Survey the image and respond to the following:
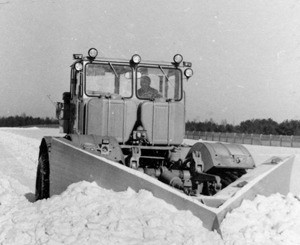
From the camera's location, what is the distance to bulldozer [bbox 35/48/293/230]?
21.2 feet

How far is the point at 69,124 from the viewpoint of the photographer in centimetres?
877

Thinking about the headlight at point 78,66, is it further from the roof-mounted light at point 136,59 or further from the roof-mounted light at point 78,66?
the roof-mounted light at point 136,59

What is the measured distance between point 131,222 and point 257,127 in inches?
2229

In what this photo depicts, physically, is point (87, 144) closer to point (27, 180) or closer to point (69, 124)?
point (69, 124)

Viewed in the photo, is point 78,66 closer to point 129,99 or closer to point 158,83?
point 129,99

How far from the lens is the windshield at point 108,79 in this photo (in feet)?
26.7

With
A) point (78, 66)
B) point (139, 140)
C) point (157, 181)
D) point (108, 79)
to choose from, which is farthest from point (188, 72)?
point (157, 181)

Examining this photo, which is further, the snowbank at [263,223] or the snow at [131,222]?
the snowbank at [263,223]

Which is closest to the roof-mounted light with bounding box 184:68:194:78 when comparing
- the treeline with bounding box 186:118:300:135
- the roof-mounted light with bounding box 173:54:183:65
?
the roof-mounted light with bounding box 173:54:183:65

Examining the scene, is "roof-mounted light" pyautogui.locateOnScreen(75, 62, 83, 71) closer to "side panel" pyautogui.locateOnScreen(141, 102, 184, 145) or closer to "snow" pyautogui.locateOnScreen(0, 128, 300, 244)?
"side panel" pyautogui.locateOnScreen(141, 102, 184, 145)

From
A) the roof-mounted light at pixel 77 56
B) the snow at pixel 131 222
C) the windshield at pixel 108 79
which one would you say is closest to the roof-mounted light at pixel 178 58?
the windshield at pixel 108 79

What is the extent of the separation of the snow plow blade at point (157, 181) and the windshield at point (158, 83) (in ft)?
7.23

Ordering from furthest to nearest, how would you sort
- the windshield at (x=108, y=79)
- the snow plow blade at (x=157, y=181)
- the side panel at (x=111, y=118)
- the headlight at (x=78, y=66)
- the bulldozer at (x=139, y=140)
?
1. the windshield at (x=108, y=79)
2. the headlight at (x=78, y=66)
3. the side panel at (x=111, y=118)
4. the bulldozer at (x=139, y=140)
5. the snow plow blade at (x=157, y=181)

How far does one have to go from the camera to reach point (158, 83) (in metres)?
8.61
